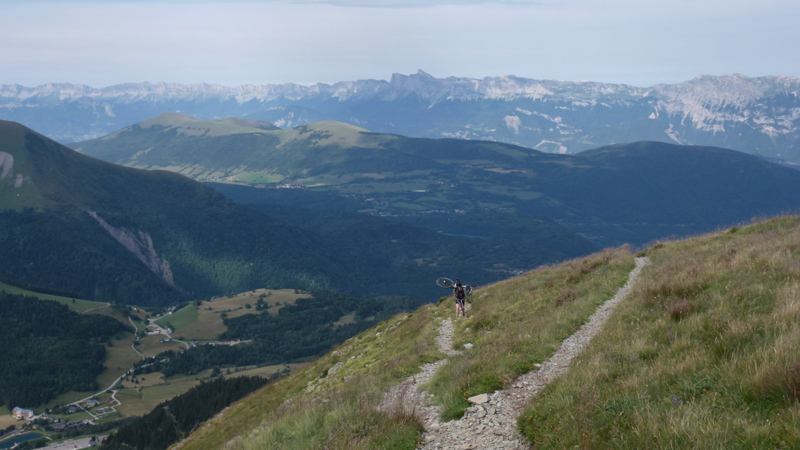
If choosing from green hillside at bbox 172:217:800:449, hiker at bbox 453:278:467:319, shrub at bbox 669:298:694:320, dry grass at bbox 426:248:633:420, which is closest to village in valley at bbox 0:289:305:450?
hiker at bbox 453:278:467:319

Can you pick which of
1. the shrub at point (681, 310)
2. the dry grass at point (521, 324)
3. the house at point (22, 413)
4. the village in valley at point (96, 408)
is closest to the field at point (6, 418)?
the village in valley at point (96, 408)

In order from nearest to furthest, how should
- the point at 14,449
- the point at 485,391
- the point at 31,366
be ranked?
the point at 485,391, the point at 14,449, the point at 31,366

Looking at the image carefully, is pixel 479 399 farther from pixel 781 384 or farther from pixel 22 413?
pixel 22 413

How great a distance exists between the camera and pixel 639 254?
37.4 metres

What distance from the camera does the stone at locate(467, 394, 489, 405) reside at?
13.5 meters

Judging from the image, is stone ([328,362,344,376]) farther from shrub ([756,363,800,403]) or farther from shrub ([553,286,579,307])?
shrub ([756,363,800,403])

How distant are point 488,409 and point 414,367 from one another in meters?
7.49

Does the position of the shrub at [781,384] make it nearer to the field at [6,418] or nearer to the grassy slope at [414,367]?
the grassy slope at [414,367]

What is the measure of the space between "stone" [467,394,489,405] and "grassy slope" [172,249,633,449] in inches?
11.7

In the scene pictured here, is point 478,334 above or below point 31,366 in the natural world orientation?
above

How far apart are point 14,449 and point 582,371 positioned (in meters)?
151

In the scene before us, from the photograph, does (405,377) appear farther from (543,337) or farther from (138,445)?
(138,445)

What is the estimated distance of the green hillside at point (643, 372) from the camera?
8914 mm

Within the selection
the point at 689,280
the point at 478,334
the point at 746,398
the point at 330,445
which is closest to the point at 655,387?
the point at 746,398
